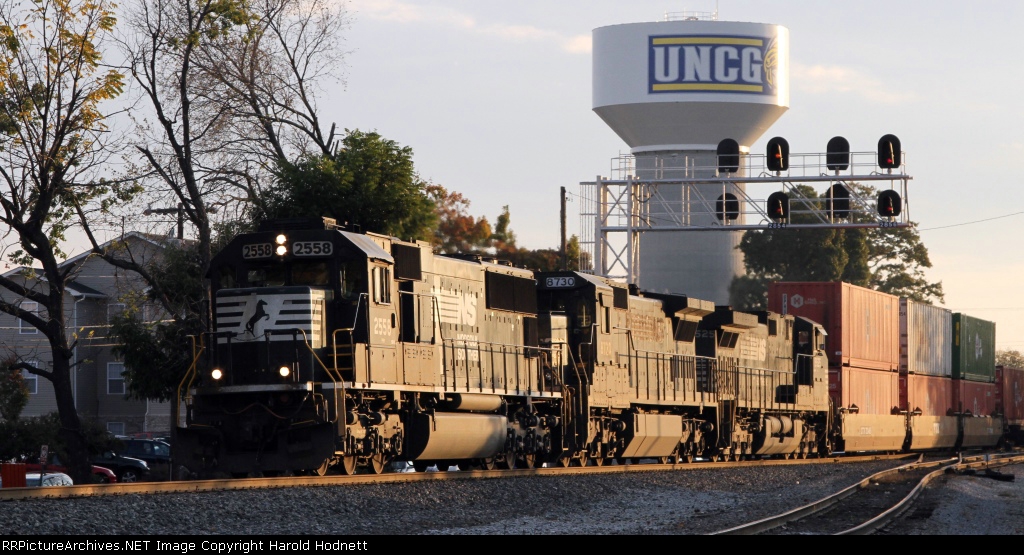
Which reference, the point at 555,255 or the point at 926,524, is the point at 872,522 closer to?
the point at 926,524

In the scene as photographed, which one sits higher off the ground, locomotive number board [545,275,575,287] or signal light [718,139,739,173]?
signal light [718,139,739,173]

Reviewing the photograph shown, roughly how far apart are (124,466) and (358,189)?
10247mm

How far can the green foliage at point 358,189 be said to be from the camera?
2641 cm

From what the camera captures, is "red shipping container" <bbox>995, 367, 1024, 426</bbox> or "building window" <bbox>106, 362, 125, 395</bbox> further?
"building window" <bbox>106, 362, 125, 395</bbox>

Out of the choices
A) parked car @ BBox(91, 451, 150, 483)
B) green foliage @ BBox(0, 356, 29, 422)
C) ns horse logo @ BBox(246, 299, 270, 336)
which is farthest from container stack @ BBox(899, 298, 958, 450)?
green foliage @ BBox(0, 356, 29, 422)

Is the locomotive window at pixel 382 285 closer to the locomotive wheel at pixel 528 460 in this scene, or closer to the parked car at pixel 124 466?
the locomotive wheel at pixel 528 460

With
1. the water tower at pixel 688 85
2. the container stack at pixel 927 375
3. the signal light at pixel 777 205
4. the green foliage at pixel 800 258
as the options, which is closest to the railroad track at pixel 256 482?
the signal light at pixel 777 205

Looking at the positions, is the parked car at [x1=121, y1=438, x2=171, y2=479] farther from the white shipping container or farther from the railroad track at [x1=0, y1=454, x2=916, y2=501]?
the white shipping container

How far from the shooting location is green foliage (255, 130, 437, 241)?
86.6 feet

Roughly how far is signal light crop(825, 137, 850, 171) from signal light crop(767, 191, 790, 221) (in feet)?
5.38

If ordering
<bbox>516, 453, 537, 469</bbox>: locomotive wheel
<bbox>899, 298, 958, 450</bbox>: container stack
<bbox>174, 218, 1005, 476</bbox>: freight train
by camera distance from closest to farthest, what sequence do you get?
<bbox>174, 218, 1005, 476</bbox>: freight train
<bbox>516, 453, 537, 469</bbox>: locomotive wheel
<bbox>899, 298, 958, 450</bbox>: container stack

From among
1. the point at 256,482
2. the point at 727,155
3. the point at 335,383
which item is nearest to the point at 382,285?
the point at 335,383

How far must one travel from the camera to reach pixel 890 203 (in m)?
31.1

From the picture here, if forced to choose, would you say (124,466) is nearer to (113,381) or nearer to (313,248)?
(313,248)
